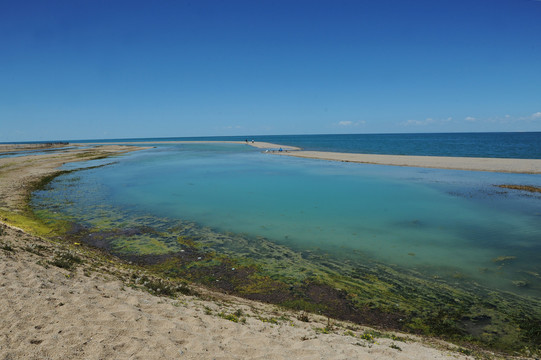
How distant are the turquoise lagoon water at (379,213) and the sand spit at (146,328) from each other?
619cm

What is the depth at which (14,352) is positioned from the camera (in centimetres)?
516

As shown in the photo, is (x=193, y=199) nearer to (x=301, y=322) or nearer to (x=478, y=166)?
(x=301, y=322)

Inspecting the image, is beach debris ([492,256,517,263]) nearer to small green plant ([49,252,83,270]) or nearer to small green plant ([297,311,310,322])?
small green plant ([297,311,310,322])

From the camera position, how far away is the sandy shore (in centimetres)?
568

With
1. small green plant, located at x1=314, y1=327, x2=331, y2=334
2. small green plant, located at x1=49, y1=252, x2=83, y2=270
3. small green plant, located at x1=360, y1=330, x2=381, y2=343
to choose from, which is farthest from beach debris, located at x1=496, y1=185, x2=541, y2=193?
small green plant, located at x1=49, y1=252, x2=83, y2=270

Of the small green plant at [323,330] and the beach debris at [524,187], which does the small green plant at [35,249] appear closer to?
the small green plant at [323,330]

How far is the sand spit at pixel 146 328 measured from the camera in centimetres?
566

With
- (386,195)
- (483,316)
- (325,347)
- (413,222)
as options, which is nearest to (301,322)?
(325,347)

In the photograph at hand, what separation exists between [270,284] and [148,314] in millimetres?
4843

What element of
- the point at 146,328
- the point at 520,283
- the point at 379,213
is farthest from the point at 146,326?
the point at 379,213

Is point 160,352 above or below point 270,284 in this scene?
above

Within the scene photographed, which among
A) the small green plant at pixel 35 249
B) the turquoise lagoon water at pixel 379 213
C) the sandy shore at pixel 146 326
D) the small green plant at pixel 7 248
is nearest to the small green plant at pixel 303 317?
the sandy shore at pixel 146 326

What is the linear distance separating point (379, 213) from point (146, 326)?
16962 mm

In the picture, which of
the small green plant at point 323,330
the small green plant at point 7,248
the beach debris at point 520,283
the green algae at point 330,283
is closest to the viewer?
the small green plant at point 323,330
